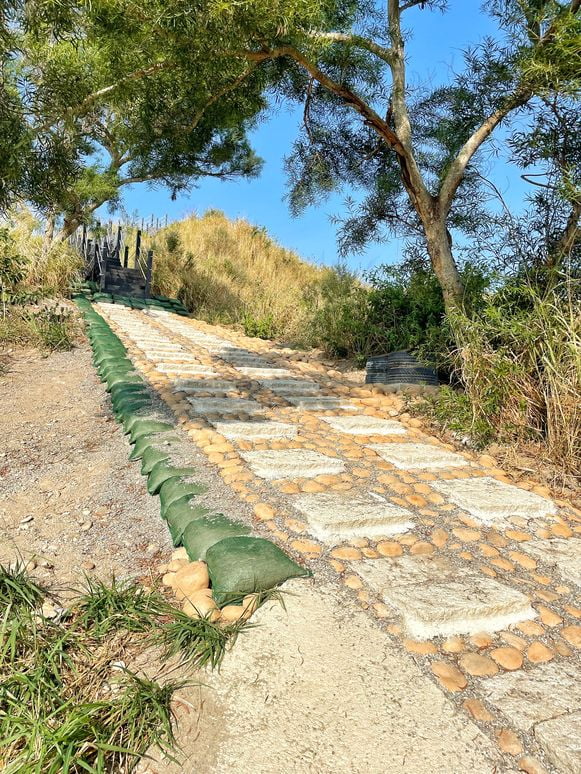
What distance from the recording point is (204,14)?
2.80 meters

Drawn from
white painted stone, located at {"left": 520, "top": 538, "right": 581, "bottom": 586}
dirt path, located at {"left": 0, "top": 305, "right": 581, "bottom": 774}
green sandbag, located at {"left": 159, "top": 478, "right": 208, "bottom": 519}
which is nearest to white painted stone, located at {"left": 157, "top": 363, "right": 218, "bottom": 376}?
dirt path, located at {"left": 0, "top": 305, "right": 581, "bottom": 774}

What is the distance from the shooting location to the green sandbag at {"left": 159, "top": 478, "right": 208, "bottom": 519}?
196cm

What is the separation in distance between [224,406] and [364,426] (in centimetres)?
91

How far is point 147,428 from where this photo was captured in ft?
8.98

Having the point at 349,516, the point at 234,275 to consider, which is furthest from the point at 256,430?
the point at 234,275

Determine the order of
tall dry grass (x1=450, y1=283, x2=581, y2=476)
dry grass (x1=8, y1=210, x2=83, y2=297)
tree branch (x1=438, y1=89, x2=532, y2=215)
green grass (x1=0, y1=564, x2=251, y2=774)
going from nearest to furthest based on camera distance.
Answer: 1. green grass (x1=0, y1=564, x2=251, y2=774)
2. tall dry grass (x1=450, y1=283, x2=581, y2=476)
3. tree branch (x1=438, y1=89, x2=532, y2=215)
4. dry grass (x1=8, y1=210, x2=83, y2=297)

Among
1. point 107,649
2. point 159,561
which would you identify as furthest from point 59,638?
point 159,561

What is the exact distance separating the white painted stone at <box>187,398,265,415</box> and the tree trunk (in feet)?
6.02

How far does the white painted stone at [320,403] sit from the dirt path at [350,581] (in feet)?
0.74

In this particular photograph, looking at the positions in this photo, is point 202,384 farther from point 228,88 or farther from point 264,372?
point 228,88

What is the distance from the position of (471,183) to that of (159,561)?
4623 millimetres

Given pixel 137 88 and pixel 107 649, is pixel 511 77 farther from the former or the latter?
pixel 107 649

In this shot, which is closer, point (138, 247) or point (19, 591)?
point (19, 591)

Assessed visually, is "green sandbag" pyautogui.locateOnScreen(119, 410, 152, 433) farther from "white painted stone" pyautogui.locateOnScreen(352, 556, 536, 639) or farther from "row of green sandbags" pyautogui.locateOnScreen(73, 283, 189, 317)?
"row of green sandbags" pyautogui.locateOnScreen(73, 283, 189, 317)
